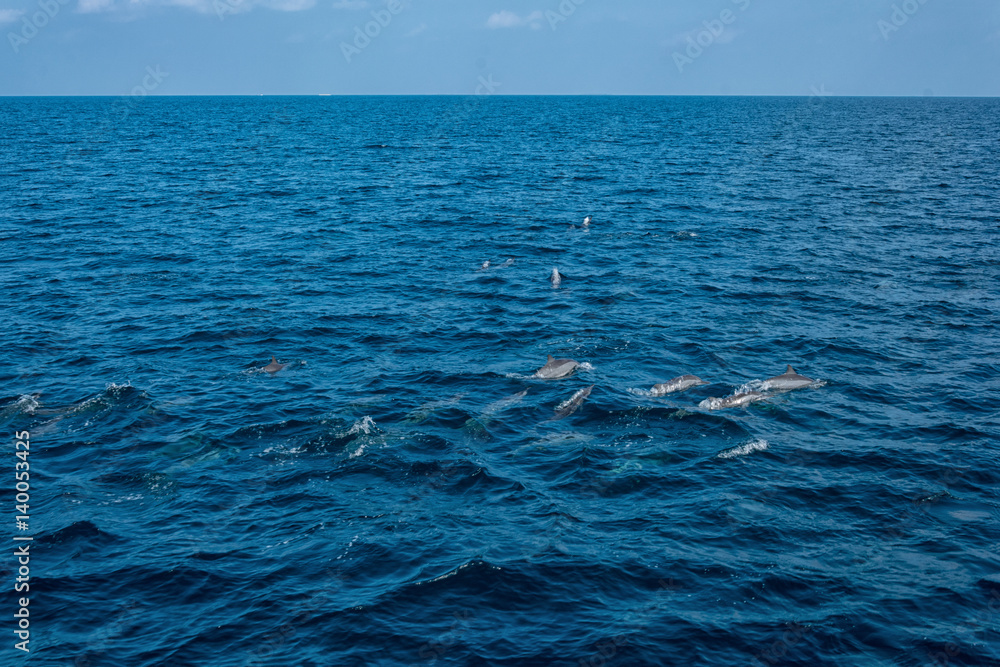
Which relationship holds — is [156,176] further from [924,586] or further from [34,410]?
[924,586]

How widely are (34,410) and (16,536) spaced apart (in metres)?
9.06

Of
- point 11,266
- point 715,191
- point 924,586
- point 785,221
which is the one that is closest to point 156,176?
point 11,266

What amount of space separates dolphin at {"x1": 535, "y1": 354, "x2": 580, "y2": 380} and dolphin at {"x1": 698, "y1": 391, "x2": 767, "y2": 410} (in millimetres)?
6025

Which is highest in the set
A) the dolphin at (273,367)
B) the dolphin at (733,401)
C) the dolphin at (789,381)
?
the dolphin at (789,381)

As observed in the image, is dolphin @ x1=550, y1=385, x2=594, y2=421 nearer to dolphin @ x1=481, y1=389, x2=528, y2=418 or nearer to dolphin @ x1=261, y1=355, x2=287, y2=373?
dolphin @ x1=481, y1=389, x2=528, y2=418

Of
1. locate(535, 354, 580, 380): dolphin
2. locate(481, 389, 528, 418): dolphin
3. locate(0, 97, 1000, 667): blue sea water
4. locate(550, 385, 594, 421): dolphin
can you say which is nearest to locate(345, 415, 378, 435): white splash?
locate(0, 97, 1000, 667): blue sea water

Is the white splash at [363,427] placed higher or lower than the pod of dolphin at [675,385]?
lower

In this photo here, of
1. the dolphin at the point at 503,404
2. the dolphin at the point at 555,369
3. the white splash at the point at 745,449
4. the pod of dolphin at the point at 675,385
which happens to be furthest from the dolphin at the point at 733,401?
the dolphin at the point at 503,404

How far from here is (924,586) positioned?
766 inches

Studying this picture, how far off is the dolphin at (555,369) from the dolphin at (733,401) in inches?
237

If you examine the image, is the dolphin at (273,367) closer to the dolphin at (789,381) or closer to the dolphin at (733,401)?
the dolphin at (733,401)

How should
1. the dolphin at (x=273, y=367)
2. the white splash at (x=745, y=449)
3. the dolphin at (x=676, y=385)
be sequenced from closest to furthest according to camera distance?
the white splash at (x=745, y=449) < the dolphin at (x=676, y=385) < the dolphin at (x=273, y=367)

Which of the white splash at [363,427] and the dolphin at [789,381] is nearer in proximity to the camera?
the white splash at [363,427]

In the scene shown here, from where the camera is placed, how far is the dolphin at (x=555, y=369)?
107ft
